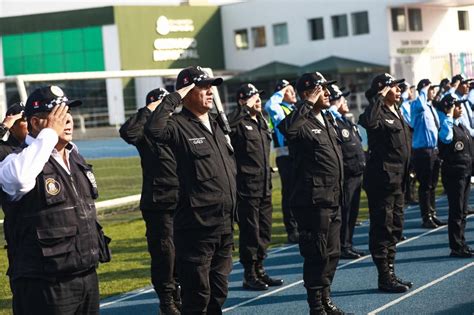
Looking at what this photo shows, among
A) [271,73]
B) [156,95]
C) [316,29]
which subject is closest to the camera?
[156,95]

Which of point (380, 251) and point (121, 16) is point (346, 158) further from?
point (121, 16)

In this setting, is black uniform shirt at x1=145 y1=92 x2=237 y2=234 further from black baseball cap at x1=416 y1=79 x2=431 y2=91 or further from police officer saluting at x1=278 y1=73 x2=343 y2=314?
black baseball cap at x1=416 y1=79 x2=431 y2=91

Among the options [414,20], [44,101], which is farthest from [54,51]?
[44,101]

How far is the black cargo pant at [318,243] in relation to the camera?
7.95m

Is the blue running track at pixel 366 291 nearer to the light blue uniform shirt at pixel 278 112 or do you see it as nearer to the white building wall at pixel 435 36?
the light blue uniform shirt at pixel 278 112

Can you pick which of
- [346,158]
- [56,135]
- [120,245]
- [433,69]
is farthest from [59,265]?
[433,69]

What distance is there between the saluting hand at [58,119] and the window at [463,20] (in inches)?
1950

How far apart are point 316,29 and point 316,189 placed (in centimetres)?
4802

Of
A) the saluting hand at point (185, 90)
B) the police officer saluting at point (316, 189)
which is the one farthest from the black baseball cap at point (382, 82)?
the saluting hand at point (185, 90)

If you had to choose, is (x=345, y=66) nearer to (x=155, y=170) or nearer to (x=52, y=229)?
(x=155, y=170)

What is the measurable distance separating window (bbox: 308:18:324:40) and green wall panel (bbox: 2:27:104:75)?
40.2 feet

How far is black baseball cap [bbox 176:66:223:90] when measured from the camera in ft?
22.5

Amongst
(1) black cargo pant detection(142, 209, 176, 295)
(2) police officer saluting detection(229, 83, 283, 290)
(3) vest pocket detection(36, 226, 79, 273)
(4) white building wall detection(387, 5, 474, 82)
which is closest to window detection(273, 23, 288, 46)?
(4) white building wall detection(387, 5, 474, 82)

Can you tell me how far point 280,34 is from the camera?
2248 inches
